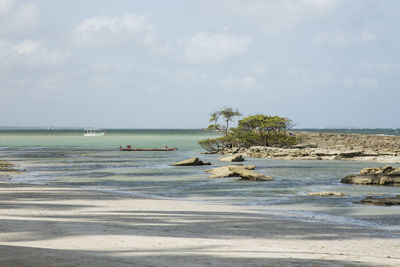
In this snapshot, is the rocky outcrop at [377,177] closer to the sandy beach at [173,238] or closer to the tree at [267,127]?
the sandy beach at [173,238]

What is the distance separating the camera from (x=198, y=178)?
1369 inches

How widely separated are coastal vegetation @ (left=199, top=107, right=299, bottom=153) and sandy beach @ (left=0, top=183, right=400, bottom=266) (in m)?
54.2

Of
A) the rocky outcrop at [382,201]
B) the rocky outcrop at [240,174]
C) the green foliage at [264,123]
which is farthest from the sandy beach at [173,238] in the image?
the green foliage at [264,123]

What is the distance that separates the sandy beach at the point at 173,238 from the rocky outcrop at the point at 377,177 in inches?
501

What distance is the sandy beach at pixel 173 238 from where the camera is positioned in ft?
31.2

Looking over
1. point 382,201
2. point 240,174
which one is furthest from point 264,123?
point 382,201

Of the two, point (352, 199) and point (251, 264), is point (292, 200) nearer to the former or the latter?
point (352, 199)

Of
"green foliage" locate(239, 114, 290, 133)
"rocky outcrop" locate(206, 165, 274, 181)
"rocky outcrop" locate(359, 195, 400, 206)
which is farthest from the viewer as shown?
"green foliage" locate(239, 114, 290, 133)

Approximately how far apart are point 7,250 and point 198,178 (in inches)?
1015

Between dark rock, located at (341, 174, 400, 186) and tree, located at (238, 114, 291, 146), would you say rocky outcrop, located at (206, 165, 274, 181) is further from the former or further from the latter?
tree, located at (238, 114, 291, 146)

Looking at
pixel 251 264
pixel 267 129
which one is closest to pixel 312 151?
pixel 267 129

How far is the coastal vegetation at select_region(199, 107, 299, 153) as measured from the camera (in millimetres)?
73438

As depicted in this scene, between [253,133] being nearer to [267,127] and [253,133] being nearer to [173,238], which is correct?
[267,127]

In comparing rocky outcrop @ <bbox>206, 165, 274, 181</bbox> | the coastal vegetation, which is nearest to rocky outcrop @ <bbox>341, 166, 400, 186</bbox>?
rocky outcrop @ <bbox>206, 165, 274, 181</bbox>
